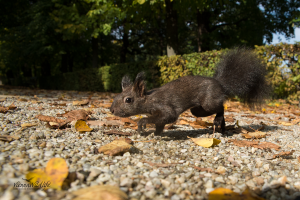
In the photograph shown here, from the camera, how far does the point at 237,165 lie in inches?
89.7

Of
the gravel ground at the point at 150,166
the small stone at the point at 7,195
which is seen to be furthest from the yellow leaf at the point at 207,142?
the small stone at the point at 7,195

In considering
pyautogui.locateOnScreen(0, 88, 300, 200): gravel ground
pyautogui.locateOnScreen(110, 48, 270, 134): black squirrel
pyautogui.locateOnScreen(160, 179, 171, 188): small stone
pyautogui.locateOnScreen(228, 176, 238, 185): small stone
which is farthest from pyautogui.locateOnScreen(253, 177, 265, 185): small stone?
pyautogui.locateOnScreen(110, 48, 270, 134): black squirrel

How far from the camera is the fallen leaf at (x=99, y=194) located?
1.33 metres

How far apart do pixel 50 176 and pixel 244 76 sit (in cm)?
342

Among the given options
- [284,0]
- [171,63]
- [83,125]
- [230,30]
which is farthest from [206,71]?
[284,0]

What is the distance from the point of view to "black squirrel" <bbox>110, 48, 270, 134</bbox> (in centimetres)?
335

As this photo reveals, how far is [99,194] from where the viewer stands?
1348mm

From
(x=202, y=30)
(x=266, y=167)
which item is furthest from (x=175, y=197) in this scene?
(x=202, y=30)

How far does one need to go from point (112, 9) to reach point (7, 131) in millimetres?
9843

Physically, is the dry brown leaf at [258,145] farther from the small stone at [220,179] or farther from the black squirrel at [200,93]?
the small stone at [220,179]

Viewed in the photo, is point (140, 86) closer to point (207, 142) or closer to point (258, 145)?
point (207, 142)

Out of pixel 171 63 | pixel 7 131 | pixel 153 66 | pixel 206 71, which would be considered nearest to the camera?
pixel 7 131

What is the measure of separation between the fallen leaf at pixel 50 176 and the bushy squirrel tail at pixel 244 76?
3.03 metres

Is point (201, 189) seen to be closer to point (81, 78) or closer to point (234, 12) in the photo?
point (81, 78)
